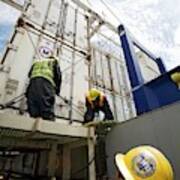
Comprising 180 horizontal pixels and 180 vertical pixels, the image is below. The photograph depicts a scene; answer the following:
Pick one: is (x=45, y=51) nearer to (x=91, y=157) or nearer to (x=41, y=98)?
(x=41, y=98)

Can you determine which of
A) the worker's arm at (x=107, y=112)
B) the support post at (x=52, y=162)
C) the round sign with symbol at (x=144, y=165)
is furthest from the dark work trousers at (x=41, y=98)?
the round sign with symbol at (x=144, y=165)

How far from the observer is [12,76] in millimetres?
4129

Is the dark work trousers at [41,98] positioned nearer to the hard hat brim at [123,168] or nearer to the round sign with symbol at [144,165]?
the hard hat brim at [123,168]

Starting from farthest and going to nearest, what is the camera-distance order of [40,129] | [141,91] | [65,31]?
1. [65,31]
2. [141,91]
3. [40,129]

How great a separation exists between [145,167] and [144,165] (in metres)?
0.02

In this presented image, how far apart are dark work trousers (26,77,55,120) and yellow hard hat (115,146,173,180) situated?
165 cm

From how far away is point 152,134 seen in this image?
2.74 m

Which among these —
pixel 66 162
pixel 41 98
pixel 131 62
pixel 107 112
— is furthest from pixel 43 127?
pixel 131 62

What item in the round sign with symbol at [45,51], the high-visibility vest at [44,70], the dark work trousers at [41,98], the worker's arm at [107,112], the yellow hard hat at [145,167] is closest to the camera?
the yellow hard hat at [145,167]

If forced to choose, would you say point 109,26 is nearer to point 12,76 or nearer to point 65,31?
point 65,31

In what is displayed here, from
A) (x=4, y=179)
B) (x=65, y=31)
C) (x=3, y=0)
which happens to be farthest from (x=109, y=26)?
(x=4, y=179)

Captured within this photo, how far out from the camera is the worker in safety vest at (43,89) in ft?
11.3

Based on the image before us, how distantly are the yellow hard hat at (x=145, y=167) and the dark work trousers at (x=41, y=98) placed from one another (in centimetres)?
165

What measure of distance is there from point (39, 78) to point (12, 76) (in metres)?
0.77
